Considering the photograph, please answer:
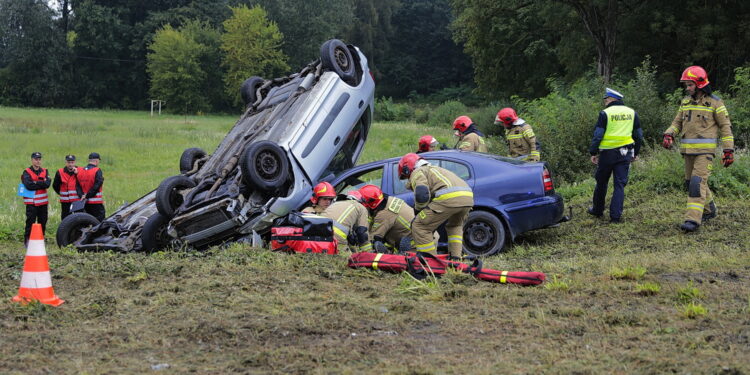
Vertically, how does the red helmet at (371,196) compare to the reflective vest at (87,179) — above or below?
above

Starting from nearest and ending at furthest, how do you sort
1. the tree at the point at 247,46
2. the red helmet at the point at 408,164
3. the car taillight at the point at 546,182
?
the red helmet at the point at 408,164
the car taillight at the point at 546,182
the tree at the point at 247,46

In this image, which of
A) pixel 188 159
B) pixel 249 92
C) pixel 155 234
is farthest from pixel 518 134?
pixel 155 234

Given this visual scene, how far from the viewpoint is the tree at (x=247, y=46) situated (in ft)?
211

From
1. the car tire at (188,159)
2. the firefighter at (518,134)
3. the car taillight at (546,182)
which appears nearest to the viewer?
the car taillight at (546,182)

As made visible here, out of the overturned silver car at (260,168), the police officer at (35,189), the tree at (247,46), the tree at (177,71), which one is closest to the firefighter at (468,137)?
the overturned silver car at (260,168)

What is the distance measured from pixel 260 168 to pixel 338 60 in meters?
2.33

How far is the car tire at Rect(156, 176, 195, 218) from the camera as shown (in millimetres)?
8414

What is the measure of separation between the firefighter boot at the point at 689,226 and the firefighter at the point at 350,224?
3823 mm

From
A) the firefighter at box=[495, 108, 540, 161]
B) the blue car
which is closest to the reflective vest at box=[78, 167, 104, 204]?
the blue car

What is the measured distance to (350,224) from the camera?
7.64m

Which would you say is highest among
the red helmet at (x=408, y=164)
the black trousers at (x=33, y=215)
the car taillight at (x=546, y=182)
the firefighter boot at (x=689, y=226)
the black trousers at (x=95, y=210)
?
the red helmet at (x=408, y=164)

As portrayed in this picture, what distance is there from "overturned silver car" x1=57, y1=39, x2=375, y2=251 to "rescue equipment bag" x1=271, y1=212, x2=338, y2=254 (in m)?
0.88

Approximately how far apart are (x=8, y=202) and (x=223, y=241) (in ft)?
24.1

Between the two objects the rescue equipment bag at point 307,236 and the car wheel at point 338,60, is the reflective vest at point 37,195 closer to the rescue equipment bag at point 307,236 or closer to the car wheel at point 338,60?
the car wheel at point 338,60
